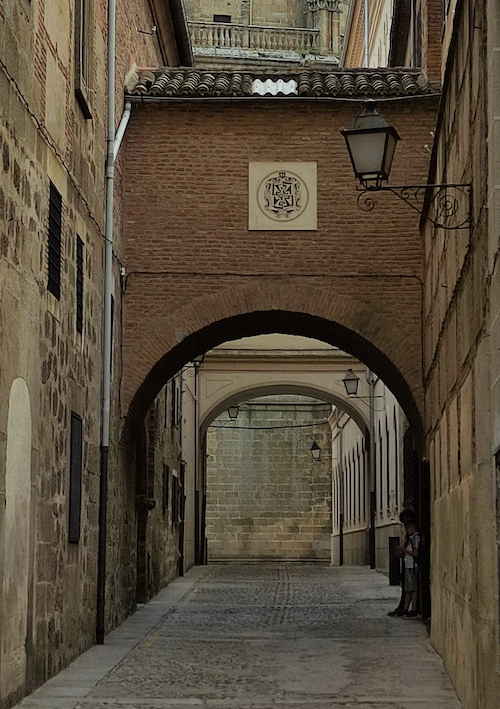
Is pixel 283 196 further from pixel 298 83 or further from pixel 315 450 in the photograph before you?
pixel 315 450

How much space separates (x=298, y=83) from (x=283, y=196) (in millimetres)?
1475

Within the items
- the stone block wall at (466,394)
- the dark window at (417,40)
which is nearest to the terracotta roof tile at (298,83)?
the dark window at (417,40)

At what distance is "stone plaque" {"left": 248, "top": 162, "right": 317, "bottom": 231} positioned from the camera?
1702cm

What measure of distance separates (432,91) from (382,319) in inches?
117

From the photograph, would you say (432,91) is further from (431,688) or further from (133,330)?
(431,688)

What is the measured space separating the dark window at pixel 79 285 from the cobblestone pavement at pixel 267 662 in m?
3.30

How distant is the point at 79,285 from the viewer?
43.7 ft

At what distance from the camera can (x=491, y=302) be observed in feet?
24.7

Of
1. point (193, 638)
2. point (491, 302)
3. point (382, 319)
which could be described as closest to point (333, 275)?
point (382, 319)

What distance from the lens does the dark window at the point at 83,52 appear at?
13.0 m

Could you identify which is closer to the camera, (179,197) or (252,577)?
(179,197)

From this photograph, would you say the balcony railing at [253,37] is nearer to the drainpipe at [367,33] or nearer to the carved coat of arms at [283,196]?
the drainpipe at [367,33]

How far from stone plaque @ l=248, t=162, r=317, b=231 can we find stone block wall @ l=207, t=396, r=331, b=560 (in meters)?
29.9

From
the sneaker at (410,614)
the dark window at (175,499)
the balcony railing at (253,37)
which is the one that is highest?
the balcony railing at (253,37)
